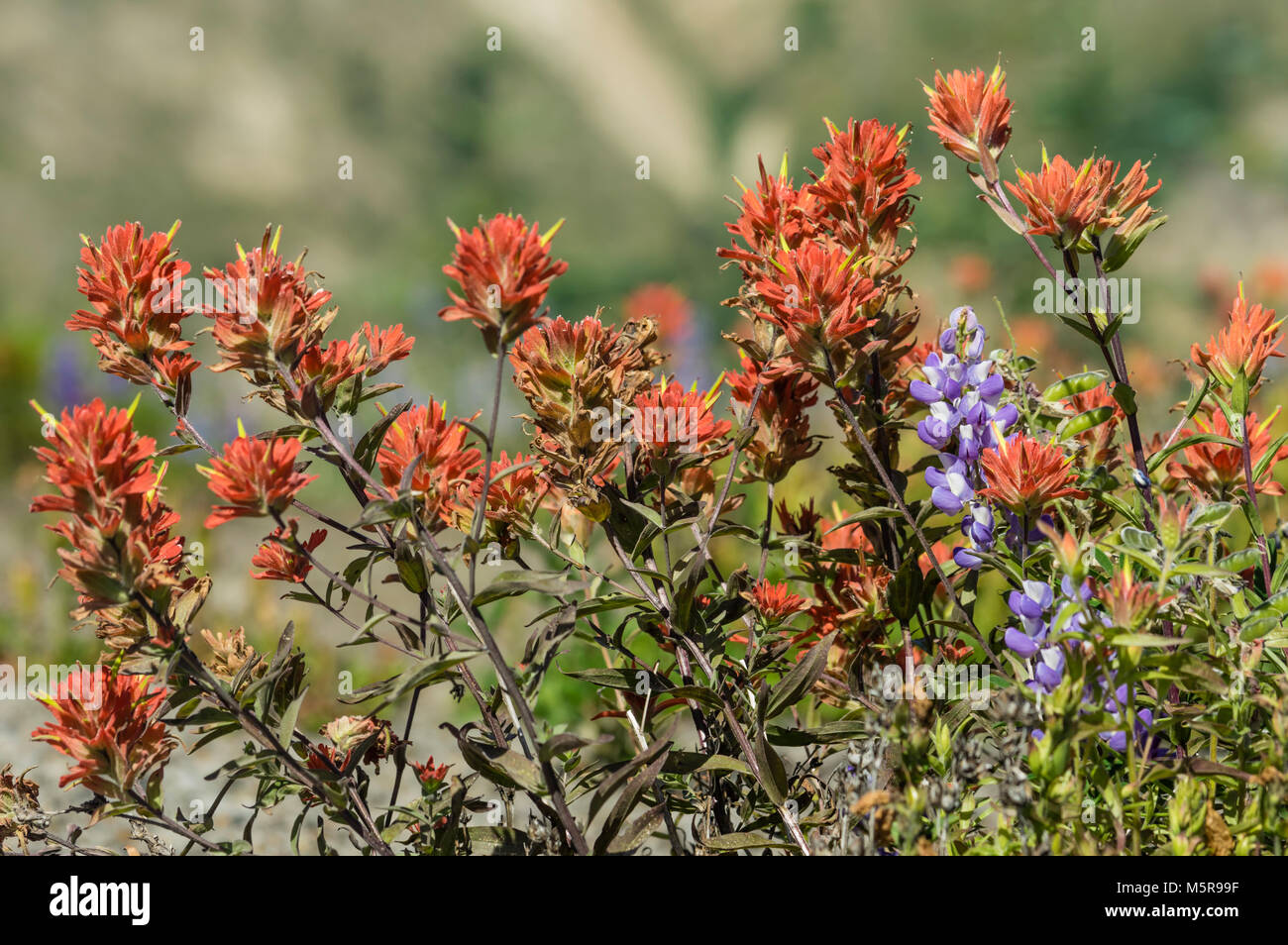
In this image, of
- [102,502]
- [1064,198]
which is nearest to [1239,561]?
[1064,198]

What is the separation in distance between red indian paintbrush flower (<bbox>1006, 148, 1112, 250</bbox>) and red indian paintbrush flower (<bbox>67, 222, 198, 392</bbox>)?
1063 millimetres

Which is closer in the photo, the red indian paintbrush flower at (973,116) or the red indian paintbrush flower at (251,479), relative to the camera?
the red indian paintbrush flower at (251,479)

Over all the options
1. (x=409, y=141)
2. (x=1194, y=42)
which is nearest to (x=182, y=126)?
(x=409, y=141)

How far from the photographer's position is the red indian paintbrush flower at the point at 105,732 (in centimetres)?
124

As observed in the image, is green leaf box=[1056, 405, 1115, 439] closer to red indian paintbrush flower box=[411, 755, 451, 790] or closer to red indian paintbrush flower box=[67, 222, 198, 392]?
red indian paintbrush flower box=[411, 755, 451, 790]

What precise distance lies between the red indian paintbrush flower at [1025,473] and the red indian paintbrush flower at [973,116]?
0.41 metres

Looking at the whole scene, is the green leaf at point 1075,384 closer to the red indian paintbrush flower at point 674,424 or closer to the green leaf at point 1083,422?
the green leaf at point 1083,422

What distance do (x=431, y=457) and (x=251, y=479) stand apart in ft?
0.88

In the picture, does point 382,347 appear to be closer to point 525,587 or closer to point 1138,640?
Result: point 525,587

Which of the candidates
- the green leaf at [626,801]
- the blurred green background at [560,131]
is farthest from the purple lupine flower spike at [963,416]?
the blurred green background at [560,131]

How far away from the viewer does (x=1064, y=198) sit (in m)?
1.33
